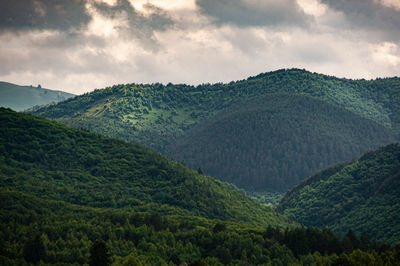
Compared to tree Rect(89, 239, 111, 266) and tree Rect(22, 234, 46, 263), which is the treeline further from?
tree Rect(89, 239, 111, 266)

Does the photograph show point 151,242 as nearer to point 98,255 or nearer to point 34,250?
point 34,250

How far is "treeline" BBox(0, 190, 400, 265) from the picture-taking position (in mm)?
155375

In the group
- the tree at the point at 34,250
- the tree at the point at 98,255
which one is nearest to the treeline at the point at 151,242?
the tree at the point at 34,250

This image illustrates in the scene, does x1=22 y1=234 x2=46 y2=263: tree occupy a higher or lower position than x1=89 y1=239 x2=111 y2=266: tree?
lower

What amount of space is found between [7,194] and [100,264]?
9073cm

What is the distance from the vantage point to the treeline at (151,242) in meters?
155

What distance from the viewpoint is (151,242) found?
582ft

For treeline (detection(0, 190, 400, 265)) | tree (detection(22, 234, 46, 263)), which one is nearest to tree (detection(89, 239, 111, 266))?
treeline (detection(0, 190, 400, 265))

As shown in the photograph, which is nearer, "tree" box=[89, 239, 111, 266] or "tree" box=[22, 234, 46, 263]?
"tree" box=[89, 239, 111, 266]

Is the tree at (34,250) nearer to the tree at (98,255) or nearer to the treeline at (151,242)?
the treeline at (151,242)

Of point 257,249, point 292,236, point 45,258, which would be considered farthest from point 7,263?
point 292,236

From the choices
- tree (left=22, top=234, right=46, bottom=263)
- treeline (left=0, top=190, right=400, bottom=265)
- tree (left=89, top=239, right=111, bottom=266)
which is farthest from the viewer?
treeline (left=0, top=190, right=400, bottom=265)

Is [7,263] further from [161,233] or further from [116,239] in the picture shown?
[161,233]

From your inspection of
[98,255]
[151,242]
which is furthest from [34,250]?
[151,242]
